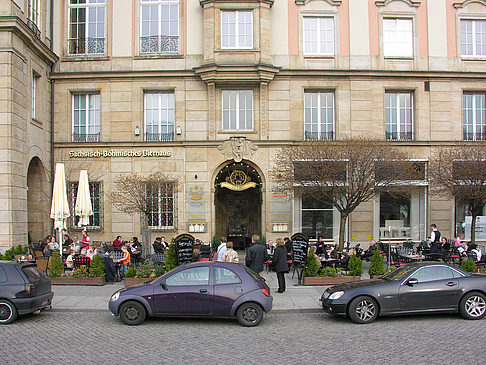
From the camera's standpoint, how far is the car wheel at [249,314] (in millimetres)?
10133

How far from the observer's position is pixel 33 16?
857 inches

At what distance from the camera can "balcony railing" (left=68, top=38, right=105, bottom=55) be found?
23.9 meters

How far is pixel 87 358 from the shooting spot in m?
7.88

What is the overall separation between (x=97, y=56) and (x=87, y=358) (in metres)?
19.1

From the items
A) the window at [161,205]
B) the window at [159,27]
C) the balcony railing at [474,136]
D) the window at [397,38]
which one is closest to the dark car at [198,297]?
the window at [161,205]

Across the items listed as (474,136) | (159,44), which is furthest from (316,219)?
(159,44)

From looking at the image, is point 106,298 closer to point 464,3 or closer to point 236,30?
point 236,30

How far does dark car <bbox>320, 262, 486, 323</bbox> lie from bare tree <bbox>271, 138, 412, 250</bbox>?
24.7 feet

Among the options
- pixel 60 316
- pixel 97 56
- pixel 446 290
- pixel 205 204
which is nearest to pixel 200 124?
pixel 205 204

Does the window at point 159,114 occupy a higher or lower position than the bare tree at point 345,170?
higher

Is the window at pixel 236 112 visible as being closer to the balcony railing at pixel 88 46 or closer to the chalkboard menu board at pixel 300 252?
the balcony railing at pixel 88 46

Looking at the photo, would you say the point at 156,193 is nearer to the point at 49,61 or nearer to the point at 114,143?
the point at 114,143

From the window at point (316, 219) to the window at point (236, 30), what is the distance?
28.1ft

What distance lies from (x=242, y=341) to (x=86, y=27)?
20.4 meters
